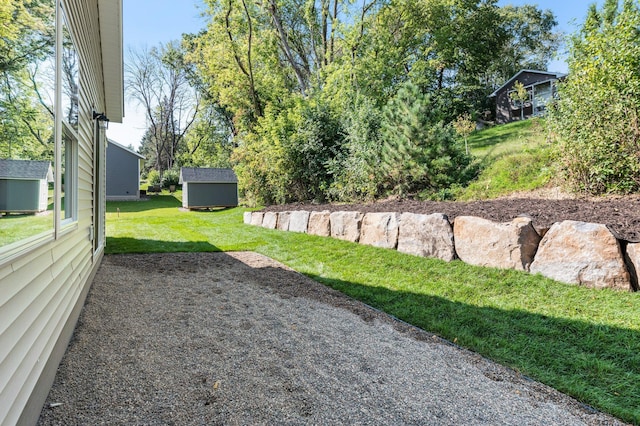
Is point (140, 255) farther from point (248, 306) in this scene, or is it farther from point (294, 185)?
point (294, 185)

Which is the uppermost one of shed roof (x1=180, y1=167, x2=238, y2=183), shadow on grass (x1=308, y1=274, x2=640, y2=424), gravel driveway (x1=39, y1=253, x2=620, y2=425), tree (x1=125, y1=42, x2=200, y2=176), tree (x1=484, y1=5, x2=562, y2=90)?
tree (x1=484, y1=5, x2=562, y2=90)

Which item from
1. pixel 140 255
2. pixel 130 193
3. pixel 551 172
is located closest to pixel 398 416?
pixel 551 172

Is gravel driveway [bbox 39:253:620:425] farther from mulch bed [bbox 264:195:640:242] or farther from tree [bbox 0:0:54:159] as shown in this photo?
mulch bed [bbox 264:195:640:242]

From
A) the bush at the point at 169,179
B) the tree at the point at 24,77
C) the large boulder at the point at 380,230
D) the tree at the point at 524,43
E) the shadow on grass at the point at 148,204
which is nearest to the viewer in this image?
the tree at the point at 24,77

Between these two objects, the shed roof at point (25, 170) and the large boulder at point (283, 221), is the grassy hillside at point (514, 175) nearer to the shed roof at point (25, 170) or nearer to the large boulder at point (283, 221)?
the large boulder at point (283, 221)

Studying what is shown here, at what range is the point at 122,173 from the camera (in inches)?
973

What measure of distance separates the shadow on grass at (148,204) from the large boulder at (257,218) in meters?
11.9

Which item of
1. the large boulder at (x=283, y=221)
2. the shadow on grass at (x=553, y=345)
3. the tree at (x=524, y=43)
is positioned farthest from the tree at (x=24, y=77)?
the tree at (x=524, y=43)

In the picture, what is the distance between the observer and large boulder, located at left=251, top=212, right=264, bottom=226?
10870 mm

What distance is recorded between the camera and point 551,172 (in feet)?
19.1

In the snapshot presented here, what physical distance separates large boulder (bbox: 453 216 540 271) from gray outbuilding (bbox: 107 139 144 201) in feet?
81.8

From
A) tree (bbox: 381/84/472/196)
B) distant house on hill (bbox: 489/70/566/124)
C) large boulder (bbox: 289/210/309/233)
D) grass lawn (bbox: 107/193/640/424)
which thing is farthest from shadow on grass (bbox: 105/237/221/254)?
distant house on hill (bbox: 489/70/566/124)

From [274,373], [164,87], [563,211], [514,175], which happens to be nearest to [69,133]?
[274,373]

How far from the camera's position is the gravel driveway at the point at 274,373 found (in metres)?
2.00
